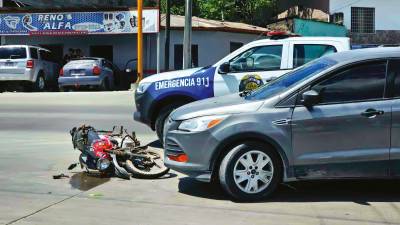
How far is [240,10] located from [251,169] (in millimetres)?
33021

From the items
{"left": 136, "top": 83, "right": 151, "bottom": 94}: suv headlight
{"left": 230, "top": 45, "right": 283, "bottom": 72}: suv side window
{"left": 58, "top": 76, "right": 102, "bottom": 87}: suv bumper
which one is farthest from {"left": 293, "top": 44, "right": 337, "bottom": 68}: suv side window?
{"left": 58, "top": 76, "right": 102, "bottom": 87}: suv bumper

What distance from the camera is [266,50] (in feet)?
33.1

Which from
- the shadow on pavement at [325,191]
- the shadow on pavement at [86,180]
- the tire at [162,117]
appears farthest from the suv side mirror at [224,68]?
the shadow on pavement at [86,180]

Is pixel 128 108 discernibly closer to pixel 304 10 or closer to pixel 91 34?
pixel 91 34

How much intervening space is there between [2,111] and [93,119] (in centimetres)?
341

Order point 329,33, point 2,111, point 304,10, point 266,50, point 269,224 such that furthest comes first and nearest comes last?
point 304,10 < point 329,33 < point 2,111 < point 266,50 < point 269,224

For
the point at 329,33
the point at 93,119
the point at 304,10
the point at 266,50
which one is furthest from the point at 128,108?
the point at 304,10

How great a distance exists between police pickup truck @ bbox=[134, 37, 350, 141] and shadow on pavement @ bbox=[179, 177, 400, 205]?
7.84 feet

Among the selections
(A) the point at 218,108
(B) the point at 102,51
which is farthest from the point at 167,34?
(A) the point at 218,108

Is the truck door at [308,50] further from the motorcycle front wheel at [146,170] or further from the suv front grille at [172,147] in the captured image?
the suv front grille at [172,147]

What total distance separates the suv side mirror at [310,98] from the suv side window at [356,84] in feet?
0.37

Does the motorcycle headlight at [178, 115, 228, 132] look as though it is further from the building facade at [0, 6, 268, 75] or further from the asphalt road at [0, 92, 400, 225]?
the building facade at [0, 6, 268, 75]

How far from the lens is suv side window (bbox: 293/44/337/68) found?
10156 mm

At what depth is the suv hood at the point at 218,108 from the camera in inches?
269
